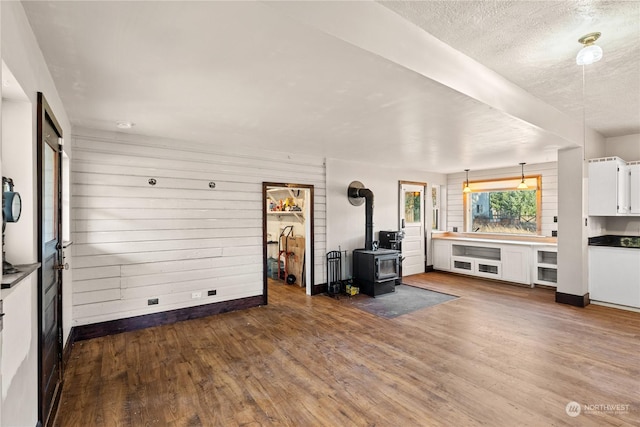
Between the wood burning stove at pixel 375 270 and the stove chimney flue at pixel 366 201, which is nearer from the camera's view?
the wood burning stove at pixel 375 270

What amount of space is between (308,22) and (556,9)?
1614 millimetres

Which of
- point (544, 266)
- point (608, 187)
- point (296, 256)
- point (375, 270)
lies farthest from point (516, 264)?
point (296, 256)

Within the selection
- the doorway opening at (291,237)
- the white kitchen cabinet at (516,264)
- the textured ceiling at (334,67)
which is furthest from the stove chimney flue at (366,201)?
the white kitchen cabinet at (516,264)

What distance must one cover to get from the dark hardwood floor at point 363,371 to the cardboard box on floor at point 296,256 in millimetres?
1848

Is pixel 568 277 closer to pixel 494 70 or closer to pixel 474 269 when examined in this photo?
pixel 474 269

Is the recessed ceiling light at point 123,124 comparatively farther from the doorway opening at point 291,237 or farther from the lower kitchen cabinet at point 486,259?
the lower kitchen cabinet at point 486,259

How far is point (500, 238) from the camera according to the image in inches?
274

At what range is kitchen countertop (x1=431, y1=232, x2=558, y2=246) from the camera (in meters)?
6.17

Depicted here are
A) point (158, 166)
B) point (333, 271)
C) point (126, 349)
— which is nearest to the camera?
point (126, 349)

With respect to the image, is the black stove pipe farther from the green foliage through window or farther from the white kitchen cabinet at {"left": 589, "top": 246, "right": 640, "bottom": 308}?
the white kitchen cabinet at {"left": 589, "top": 246, "right": 640, "bottom": 308}

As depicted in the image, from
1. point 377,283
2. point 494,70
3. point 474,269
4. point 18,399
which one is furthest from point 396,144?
point 18,399

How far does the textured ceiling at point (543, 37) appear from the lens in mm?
1915

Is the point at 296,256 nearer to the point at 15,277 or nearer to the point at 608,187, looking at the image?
the point at 15,277

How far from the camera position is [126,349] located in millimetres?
3412
